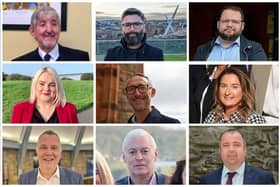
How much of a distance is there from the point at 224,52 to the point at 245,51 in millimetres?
164

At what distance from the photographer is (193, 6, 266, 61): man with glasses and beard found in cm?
534

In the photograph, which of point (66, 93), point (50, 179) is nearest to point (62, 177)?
point (50, 179)

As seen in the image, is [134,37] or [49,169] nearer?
[134,37]

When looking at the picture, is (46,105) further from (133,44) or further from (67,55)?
(133,44)

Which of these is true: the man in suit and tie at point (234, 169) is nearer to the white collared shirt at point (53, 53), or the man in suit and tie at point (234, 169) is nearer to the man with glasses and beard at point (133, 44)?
the man with glasses and beard at point (133, 44)

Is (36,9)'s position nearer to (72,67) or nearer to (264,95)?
(72,67)

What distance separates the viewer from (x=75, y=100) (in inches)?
213

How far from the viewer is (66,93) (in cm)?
541

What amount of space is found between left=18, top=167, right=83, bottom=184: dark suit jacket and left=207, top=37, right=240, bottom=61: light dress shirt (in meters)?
1.42

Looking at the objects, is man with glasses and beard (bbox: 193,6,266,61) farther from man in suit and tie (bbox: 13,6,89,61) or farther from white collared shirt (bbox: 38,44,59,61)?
white collared shirt (bbox: 38,44,59,61)

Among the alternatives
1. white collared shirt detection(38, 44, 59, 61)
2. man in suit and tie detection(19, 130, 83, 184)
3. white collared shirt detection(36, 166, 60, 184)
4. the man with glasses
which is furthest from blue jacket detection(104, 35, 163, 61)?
white collared shirt detection(36, 166, 60, 184)

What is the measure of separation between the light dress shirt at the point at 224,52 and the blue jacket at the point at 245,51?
0.03m

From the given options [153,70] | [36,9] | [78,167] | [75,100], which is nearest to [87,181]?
[78,167]

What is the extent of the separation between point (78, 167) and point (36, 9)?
1.30m
